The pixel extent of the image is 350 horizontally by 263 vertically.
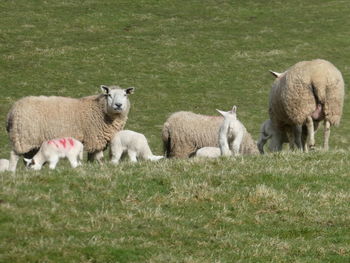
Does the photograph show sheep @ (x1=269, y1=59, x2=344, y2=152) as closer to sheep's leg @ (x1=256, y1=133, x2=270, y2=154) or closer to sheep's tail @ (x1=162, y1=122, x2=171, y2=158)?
sheep's leg @ (x1=256, y1=133, x2=270, y2=154)

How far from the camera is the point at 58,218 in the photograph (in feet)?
30.6

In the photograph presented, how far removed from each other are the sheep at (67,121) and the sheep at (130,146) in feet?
2.64

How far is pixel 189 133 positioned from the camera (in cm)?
1938

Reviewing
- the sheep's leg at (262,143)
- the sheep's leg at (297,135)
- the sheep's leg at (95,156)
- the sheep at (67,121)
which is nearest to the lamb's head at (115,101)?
the sheep at (67,121)

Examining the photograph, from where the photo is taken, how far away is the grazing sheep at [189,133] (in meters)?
19.3

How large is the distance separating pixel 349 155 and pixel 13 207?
6.12 meters

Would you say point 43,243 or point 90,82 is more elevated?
point 43,243

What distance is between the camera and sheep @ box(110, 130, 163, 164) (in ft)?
54.6

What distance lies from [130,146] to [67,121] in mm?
1554

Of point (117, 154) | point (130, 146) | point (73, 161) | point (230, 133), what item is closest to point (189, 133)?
point (130, 146)

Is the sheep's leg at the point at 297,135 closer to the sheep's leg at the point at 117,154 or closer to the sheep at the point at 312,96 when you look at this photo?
the sheep at the point at 312,96

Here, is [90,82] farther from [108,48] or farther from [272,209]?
[272,209]

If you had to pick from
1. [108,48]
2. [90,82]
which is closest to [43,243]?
[90,82]

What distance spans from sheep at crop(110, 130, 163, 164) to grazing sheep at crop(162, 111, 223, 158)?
2726mm
